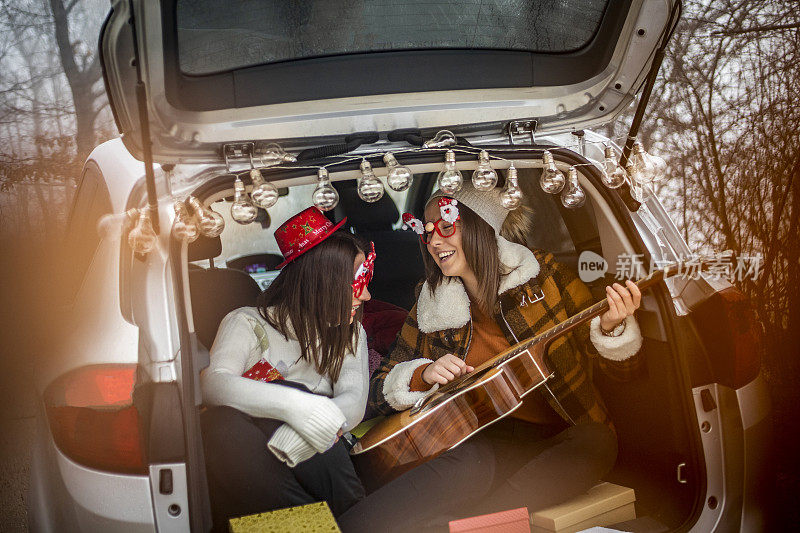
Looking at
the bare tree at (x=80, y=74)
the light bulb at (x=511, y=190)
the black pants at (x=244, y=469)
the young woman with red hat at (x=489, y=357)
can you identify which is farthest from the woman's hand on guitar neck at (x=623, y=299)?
the bare tree at (x=80, y=74)

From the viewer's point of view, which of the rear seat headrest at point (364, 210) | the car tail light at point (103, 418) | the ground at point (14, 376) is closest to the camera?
the car tail light at point (103, 418)

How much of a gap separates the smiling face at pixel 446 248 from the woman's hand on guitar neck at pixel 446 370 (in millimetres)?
326

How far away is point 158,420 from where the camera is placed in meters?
1.37

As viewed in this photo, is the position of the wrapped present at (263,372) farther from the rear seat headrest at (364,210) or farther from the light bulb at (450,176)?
the rear seat headrest at (364,210)

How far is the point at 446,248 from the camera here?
216 centimetres

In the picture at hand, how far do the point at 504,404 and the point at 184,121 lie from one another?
1.23m

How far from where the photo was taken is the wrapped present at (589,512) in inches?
69.4

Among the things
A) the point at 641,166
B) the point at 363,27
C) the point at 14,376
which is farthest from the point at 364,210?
the point at 14,376

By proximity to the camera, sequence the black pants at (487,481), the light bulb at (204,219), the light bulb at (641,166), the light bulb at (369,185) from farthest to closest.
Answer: the black pants at (487,481) → the light bulb at (641,166) → the light bulb at (369,185) → the light bulb at (204,219)

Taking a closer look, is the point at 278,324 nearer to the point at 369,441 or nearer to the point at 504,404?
the point at 369,441

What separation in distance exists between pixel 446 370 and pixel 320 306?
0.47m

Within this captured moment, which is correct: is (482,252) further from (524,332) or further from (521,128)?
(521,128)

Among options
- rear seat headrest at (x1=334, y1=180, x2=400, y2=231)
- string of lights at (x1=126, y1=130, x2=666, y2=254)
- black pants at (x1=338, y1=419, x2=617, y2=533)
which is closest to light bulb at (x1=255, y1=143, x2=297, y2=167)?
string of lights at (x1=126, y1=130, x2=666, y2=254)

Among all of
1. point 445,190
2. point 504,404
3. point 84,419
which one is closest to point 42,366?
point 84,419
